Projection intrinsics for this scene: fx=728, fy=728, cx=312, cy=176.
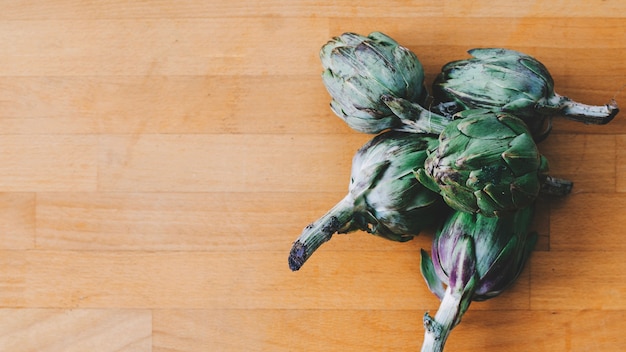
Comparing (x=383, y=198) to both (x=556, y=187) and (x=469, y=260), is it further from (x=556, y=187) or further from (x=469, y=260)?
(x=556, y=187)

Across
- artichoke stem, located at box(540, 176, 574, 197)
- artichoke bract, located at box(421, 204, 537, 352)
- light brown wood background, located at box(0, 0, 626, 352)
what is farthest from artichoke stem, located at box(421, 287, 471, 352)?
artichoke stem, located at box(540, 176, 574, 197)

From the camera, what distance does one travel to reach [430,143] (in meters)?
1.11

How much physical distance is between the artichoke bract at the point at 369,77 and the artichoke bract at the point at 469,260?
7.7 inches

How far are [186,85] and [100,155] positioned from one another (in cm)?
19

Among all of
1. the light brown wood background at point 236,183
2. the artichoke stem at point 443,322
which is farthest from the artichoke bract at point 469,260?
the light brown wood background at point 236,183

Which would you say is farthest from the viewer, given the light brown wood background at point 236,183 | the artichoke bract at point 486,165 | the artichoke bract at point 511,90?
the light brown wood background at point 236,183

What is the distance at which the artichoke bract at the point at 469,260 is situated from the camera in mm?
1100

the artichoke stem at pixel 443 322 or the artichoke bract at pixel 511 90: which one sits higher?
the artichoke bract at pixel 511 90

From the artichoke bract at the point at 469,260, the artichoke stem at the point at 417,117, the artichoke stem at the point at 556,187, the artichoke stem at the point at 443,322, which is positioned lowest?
the artichoke stem at the point at 443,322

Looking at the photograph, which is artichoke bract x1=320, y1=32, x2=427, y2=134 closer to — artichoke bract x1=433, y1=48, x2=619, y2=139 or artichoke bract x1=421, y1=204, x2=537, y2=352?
artichoke bract x1=433, y1=48, x2=619, y2=139

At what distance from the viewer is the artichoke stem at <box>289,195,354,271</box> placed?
1.08 m

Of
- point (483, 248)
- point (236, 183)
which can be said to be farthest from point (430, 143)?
point (236, 183)

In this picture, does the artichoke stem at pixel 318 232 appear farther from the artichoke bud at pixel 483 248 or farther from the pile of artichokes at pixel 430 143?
the artichoke bud at pixel 483 248

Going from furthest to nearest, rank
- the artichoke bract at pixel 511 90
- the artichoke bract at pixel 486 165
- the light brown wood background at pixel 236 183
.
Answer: the light brown wood background at pixel 236 183, the artichoke bract at pixel 511 90, the artichoke bract at pixel 486 165
